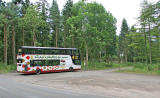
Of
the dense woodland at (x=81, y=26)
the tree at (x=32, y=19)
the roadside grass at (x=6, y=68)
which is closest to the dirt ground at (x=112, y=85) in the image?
the dense woodland at (x=81, y=26)

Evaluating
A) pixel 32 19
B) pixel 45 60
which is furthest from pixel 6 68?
pixel 32 19

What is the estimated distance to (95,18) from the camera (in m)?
32.2

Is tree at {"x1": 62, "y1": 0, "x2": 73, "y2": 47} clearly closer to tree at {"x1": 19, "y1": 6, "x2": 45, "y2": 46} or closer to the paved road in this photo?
tree at {"x1": 19, "y1": 6, "x2": 45, "y2": 46}

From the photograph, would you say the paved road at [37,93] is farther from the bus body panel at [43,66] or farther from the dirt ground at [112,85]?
the bus body panel at [43,66]

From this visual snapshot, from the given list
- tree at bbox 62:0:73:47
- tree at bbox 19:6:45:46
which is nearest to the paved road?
tree at bbox 19:6:45:46

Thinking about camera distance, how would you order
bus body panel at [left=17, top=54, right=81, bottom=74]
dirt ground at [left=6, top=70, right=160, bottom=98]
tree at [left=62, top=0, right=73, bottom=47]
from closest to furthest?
1. dirt ground at [left=6, top=70, right=160, bottom=98]
2. bus body panel at [left=17, top=54, right=81, bottom=74]
3. tree at [left=62, top=0, right=73, bottom=47]

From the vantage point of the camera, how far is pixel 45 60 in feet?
78.3

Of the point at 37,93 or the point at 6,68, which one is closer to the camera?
the point at 37,93

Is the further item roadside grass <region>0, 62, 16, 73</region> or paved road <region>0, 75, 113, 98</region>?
roadside grass <region>0, 62, 16, 73</region>

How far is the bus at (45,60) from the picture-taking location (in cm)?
2125

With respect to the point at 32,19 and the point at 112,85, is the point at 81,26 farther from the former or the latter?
the point at 112,85

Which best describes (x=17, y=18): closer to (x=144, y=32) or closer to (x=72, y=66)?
(x=72, y=66)

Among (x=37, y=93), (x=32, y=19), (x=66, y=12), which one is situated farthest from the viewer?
(x=66, y=12)

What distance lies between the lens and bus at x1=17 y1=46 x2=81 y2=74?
21.2m
